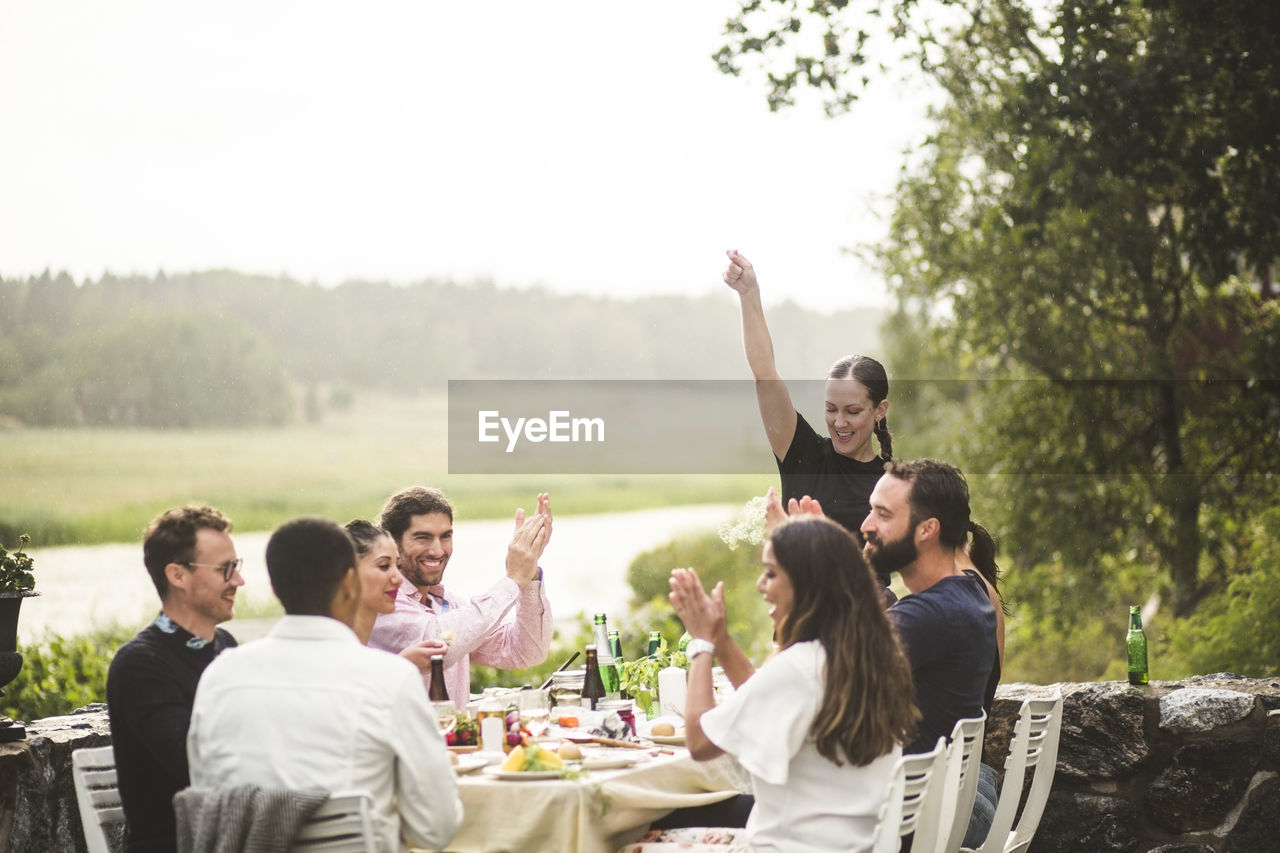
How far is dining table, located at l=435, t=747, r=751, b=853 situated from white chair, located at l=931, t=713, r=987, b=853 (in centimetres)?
57

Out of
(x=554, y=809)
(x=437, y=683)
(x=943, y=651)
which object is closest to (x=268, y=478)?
(x=437, y=683)

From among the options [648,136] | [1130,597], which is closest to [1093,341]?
[1130,597]

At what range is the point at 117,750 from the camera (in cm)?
246

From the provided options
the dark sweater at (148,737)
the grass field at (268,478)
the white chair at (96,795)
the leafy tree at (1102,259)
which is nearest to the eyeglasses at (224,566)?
the dark sweater at (148,737)

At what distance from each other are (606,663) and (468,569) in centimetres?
459

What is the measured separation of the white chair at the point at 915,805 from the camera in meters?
2.19

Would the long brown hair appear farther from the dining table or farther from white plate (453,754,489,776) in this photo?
white plate (453,754,489,776)

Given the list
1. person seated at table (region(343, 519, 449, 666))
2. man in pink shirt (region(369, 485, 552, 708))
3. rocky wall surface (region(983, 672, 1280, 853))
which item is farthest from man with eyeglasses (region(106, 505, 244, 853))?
rocky wall surface (region(983, 672, 1280, 853))

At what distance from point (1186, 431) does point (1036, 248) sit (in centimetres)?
119

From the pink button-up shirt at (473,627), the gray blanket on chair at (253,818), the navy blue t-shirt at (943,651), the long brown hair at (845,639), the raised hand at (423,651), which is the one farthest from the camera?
the pink button-up shirt at (473,627)

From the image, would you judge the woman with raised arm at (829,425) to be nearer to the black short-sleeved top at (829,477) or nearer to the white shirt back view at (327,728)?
the black short-sleeved top at (829,477)

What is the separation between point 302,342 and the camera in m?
7.01

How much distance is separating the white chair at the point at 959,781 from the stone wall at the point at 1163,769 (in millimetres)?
969
